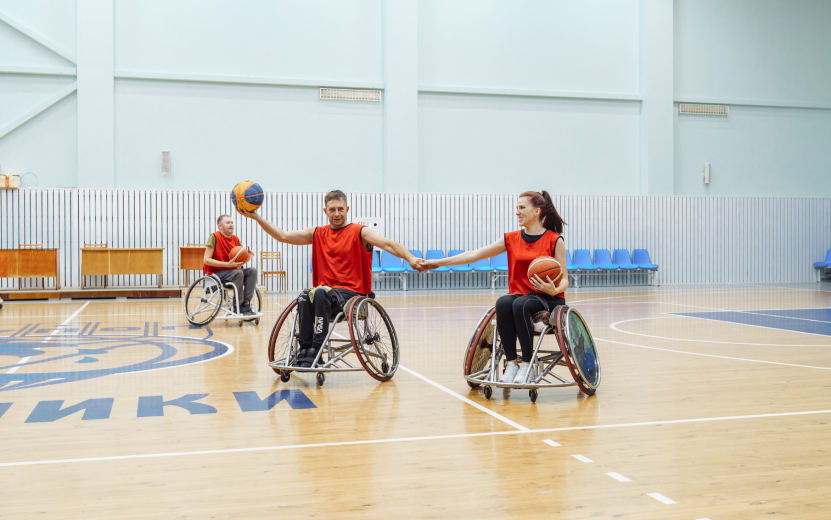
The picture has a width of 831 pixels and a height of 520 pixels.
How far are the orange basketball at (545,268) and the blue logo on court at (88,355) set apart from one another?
3.07m

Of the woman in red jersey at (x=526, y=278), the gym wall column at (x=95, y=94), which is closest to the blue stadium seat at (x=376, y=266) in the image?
the gym wall column at (x=95, y=94)

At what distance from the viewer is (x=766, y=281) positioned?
19219 mm

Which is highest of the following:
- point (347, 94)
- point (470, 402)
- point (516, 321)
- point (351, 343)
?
point (347, 94)

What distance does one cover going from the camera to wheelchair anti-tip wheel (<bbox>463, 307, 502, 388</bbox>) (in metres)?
4.56

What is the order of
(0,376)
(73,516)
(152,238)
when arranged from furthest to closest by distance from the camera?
(152,238) < (0,376) < (73,516)

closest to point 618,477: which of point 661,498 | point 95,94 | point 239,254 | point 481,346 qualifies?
point 661,498

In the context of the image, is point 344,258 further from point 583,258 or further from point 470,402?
point 583,258

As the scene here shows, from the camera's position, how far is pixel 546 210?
468 cm

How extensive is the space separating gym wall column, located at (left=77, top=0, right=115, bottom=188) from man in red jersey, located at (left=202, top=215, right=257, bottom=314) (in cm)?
806

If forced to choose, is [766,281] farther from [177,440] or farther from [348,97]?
[177,440]

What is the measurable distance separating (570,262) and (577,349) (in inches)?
537

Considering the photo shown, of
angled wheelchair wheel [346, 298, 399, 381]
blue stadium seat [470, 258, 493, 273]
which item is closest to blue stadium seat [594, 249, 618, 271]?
blue stadium seat [470, 258, 493, 273]

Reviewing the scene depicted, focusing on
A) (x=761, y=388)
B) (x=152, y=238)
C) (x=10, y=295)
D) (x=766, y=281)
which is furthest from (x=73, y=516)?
(x=766, y=281)

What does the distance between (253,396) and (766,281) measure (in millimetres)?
17998
